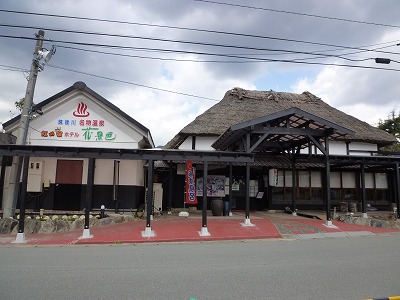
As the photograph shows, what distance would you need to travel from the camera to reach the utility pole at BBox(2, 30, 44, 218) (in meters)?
11.7

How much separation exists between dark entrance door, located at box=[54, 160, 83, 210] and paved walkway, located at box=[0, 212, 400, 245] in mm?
3623

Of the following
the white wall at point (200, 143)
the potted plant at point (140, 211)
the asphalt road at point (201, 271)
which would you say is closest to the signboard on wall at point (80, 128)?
the potted plant at point (140, 211)

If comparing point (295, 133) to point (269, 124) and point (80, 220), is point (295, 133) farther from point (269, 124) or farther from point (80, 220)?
point (80, 220)

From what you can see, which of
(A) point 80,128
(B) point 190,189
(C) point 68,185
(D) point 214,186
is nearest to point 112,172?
(C) point 68,185

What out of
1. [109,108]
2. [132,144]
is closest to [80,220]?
[132,144]

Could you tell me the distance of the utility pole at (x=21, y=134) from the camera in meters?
11.7

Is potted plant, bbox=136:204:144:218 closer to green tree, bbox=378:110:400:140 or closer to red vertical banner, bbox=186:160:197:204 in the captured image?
red vertical banner, bbox=186:160:197:204

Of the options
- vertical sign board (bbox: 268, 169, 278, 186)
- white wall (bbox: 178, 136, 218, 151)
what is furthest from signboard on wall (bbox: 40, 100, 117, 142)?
vertical sign board (bbox: 268, 169, 278, 186)

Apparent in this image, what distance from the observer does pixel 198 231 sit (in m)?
11.8

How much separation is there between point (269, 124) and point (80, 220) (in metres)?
8.83

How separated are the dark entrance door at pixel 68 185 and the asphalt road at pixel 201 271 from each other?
5652 millimetres

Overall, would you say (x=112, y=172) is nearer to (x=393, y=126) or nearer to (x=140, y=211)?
(x=140, y=211)

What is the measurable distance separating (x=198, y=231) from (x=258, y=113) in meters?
11.6

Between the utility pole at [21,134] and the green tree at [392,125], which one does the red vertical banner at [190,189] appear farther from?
the green tree at [392,125]
